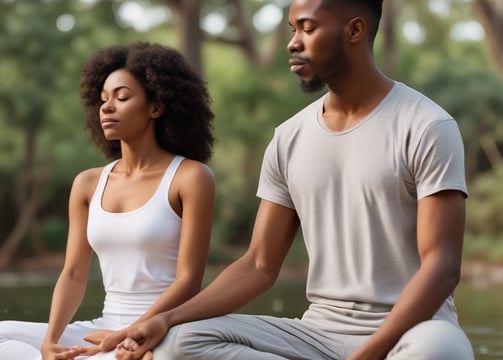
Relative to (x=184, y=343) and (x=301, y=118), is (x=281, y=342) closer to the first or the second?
(x=184, y=343)

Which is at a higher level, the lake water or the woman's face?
the woman's face

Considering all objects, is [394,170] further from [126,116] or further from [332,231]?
[126,116]

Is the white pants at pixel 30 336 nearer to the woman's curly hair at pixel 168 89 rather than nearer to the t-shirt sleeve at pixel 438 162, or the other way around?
the woman's curly hair at pixel 168 89

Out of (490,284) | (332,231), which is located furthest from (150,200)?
(490,284)

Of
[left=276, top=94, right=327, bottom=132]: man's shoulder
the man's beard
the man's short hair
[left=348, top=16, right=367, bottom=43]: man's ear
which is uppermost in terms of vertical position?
the man's short hair

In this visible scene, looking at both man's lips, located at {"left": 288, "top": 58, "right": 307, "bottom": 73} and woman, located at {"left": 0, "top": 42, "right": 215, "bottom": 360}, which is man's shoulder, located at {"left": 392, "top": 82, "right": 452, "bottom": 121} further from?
woman, located at {"left": 0, "top": 42, "right": 215, "bottom": 360}

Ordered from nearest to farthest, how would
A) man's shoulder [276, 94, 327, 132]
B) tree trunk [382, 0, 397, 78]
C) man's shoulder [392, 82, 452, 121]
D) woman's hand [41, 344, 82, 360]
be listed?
man's shoulder [392, 82, 452, 121]
man's shoulder [276, 94, 327, 132]
woman's hand [41, 344, 82, 360]
tree trunk [382, 0, 397, 78]

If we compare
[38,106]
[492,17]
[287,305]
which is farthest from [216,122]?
[287,305]

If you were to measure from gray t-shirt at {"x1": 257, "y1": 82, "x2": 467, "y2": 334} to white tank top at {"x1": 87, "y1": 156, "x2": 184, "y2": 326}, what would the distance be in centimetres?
64

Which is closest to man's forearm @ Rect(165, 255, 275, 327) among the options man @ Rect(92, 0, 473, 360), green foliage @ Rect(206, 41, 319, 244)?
man @ Rect(92, 0, 473, 360)

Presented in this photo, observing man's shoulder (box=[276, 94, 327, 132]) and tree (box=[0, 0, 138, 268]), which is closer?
man's shoulder (box=[276, 94, 327, 132])

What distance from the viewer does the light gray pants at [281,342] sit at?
2889 millimetres

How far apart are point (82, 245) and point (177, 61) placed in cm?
73

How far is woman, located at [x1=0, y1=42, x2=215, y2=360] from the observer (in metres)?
3.76
